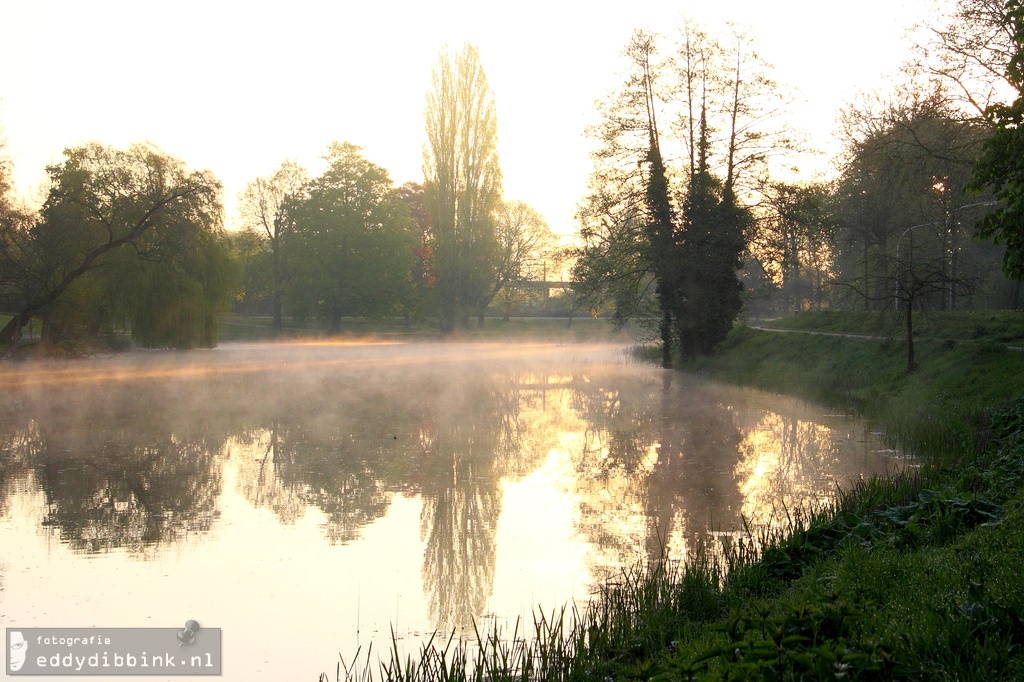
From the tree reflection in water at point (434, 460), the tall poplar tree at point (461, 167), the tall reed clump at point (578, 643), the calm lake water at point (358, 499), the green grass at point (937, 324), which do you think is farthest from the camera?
the tall poplar tree at point (461, 167)

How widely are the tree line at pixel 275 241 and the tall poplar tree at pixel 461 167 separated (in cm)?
9

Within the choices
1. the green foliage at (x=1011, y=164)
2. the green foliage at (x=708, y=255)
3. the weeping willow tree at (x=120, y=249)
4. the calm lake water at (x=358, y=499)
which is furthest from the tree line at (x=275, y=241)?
the green foliage at (x=1011, y=164)

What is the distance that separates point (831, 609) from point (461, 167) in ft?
179

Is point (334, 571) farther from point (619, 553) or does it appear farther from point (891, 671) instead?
point (891, 671)

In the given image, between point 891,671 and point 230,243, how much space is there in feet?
137

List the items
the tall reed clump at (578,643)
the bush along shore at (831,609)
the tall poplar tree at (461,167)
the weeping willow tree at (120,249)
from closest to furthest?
the bush along shore at (831,609) → the tall reed clump at (578,643) → the weeping willow tree at (120,249) → the tall poplar tree at (461,167)

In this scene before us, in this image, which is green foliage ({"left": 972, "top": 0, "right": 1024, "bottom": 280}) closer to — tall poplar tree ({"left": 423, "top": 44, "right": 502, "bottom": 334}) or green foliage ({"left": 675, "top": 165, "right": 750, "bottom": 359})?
green foliage ({"left": 675, "top": 165, "right": 750, "bottom": 359})

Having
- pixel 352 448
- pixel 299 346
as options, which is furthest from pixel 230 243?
pixel 352 448

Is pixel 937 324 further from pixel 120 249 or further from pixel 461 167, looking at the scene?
pixel 461 167

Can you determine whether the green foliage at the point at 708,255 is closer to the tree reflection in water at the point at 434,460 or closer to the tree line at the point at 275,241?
the tree reflection in water at the point at 434,460

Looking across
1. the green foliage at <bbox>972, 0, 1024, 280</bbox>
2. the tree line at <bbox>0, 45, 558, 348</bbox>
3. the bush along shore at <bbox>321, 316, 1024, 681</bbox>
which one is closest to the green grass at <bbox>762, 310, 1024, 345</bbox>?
the green foliage at <bbox>972, 0, 1024, 280</bbox>

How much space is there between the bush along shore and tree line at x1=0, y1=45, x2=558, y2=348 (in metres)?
26.9

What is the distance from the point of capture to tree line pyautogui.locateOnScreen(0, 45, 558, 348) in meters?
36.2

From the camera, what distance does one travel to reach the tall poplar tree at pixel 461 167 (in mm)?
58156
